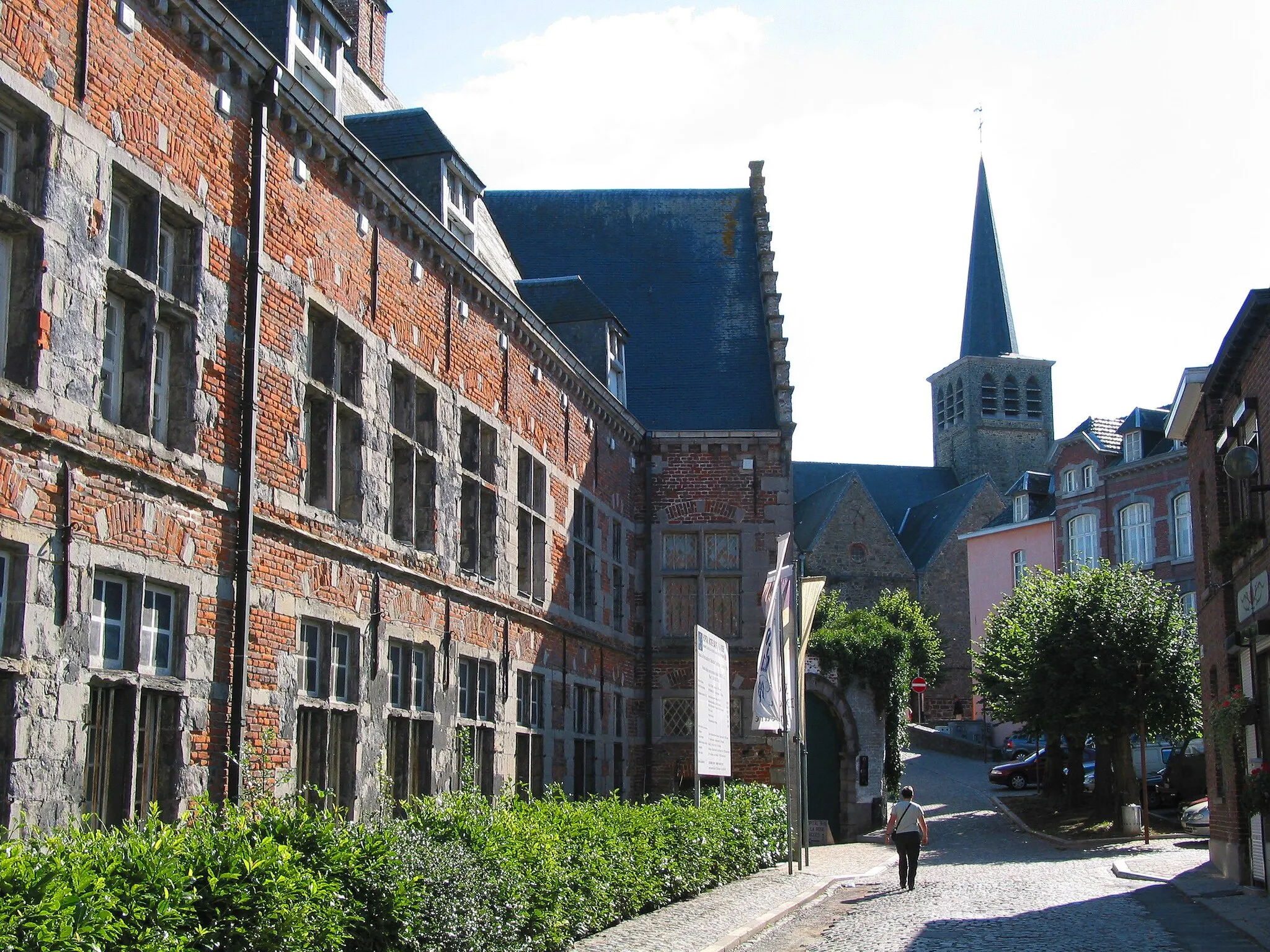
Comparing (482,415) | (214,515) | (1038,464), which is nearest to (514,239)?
(482,415)

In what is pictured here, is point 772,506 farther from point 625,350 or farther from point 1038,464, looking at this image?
point 1038,464

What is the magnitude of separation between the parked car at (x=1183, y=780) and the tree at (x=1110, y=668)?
6.35 feet

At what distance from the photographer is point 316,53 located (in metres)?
13.5

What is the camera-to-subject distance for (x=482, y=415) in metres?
16.8

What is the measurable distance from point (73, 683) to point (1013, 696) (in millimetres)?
24021

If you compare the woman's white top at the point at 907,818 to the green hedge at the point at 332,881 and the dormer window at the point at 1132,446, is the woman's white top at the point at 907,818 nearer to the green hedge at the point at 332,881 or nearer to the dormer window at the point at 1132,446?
the green hedge at the point at 332,881

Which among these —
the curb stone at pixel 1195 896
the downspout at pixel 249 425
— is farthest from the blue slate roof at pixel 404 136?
the curb stone at pixel 1195 896

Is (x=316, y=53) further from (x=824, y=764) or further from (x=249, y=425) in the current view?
(x=824, y=764)

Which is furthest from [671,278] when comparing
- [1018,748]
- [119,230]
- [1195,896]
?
[1018,748]

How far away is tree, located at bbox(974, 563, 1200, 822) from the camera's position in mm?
27250

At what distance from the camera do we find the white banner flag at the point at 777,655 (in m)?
18.2

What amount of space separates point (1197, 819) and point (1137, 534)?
1872 cm

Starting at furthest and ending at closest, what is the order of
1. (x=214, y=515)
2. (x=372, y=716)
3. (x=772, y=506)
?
(x=772, y=506) < (x=372, y=716) < (x=214, y=515)

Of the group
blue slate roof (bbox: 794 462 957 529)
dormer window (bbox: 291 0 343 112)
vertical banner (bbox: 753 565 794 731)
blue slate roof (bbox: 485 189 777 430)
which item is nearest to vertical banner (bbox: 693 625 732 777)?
vertical banner (bbox: 753 565 794 731)
